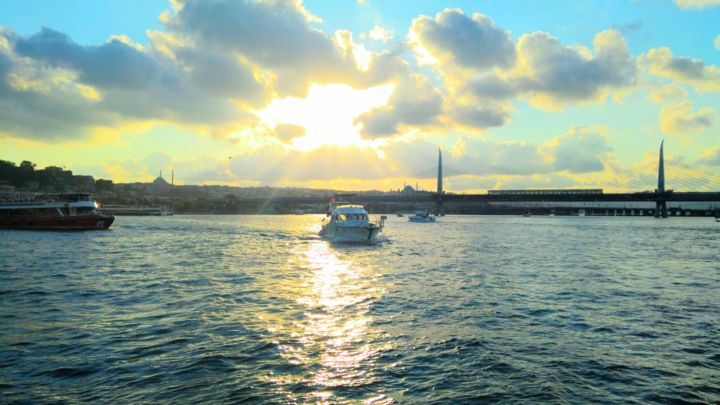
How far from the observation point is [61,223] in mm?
75750

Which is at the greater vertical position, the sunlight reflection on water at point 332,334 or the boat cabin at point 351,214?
the boat cabin at point 351,214

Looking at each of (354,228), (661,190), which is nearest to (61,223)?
(354,228)

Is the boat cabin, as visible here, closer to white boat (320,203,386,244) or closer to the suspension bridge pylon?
white boat (320,203,386,244)

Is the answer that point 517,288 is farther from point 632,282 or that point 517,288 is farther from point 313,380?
point 313,380

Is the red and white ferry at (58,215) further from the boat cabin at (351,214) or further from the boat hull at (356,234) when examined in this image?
the boat hull at (356,234)

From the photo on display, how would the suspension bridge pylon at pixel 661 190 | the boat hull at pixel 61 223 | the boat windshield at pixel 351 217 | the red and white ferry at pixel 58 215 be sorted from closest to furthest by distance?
the boat windshield at pixel 351 217, the boat hull at pixel 61 223, the red and white ferry at pixel 58 215, the suspension bridge pylon at pixel 661 190

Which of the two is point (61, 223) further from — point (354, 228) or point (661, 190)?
point (661, 190)

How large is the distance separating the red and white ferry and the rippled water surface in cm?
5191

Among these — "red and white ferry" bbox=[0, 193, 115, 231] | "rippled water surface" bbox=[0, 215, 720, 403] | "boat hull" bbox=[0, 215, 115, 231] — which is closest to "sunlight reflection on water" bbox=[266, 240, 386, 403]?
"rippled water surface" bbox=[0, 215, 720, 403]

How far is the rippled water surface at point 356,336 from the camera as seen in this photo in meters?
10.6

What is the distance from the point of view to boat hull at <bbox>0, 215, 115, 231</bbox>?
75.7m

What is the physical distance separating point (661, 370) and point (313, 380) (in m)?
8.89

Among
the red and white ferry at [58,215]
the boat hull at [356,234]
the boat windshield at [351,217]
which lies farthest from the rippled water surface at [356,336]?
the red and white ferry at [58,215]

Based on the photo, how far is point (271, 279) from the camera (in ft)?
88.8
